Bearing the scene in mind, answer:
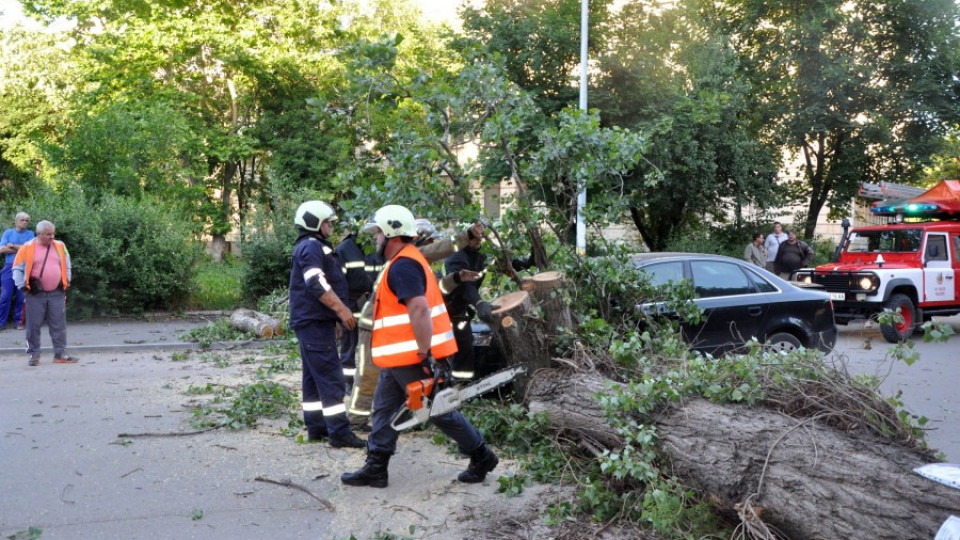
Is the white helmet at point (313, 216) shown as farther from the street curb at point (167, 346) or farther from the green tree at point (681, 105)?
the green tree at point (681, 105)

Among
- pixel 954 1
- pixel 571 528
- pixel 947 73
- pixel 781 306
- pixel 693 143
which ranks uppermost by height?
pixel 954 1

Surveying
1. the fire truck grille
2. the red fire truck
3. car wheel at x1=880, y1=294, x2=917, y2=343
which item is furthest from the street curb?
car wheel at x1=880, y1=294, x2=917, y2=343

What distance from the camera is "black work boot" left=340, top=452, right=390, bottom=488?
18.2ft

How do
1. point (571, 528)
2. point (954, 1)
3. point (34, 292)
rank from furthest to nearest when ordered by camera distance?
point (954, 1) → point (34, 292) → point (571, 528)

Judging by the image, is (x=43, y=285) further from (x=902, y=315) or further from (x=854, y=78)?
(x=854, y=78)

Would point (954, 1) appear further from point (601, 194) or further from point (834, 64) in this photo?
point (601, 194)

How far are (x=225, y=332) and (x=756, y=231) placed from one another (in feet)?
44.7

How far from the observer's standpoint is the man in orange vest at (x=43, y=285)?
10305 millimetres

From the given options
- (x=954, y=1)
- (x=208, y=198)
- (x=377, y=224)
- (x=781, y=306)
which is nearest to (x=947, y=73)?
(x=954, y=1)

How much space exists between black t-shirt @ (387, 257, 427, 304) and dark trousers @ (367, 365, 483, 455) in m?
0.52

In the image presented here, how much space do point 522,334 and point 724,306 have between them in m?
3.21

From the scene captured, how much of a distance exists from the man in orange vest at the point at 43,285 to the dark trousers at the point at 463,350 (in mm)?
6048

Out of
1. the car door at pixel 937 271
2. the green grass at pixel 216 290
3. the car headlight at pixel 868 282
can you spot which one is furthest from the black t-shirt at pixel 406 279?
the car door at pixel 937 271

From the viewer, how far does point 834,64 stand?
20.4 metres
